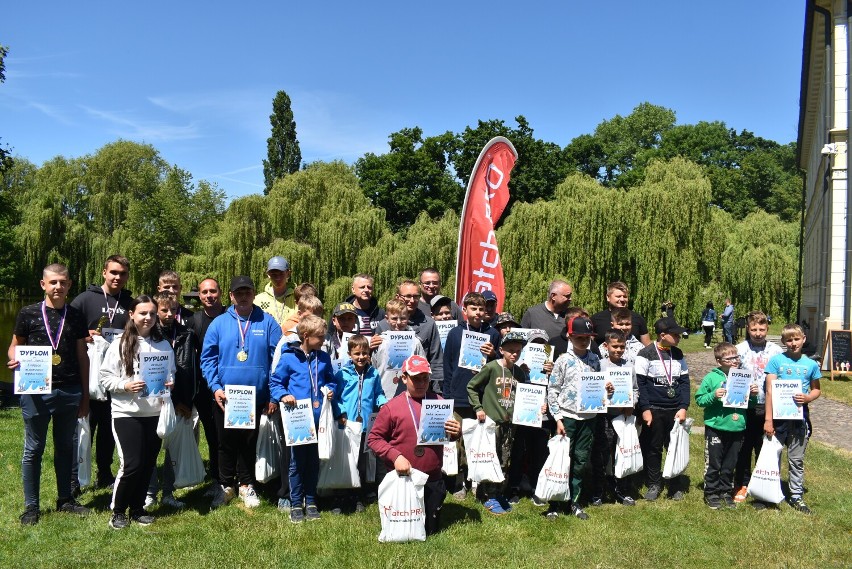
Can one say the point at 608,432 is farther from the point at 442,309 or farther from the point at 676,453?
the point at 442,309

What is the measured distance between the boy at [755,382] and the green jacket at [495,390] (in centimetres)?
242

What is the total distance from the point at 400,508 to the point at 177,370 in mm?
2434

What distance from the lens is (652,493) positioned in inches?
289

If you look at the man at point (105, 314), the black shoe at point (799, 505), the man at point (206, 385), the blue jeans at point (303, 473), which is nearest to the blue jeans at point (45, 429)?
the man at point (105, 314)

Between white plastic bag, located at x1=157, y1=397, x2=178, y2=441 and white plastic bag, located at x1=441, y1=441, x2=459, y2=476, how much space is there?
8.06 feet

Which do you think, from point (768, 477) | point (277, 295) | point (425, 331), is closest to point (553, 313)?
point (425, 331)

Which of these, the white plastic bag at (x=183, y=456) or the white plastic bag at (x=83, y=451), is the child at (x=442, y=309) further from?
the white plastic bag at (x=83, y=451)

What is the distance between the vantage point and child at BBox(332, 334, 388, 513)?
259 inches

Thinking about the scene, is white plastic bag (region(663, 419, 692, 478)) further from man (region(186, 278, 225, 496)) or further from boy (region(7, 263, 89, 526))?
boy (region(7, 263, 89, 526))

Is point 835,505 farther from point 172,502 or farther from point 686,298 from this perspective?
point 686,298

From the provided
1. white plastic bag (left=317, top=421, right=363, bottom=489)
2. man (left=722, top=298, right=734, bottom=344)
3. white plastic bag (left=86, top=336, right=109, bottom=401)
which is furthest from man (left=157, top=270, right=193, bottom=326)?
man (left=722, top=298, right=734, bottom=344)

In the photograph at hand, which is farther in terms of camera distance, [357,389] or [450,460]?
[450,460]

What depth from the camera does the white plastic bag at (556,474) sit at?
258 inches

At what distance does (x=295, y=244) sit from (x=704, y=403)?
2265 centimetres
